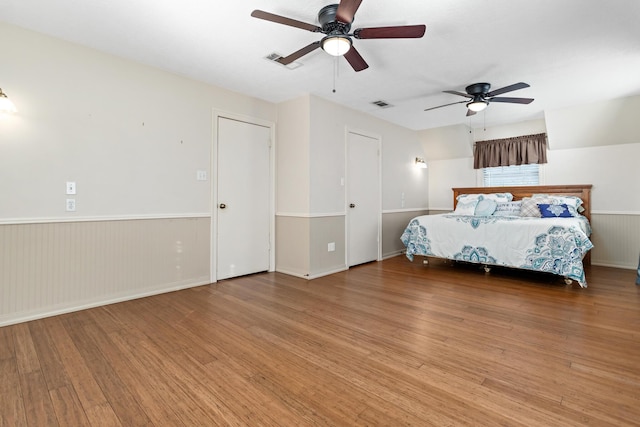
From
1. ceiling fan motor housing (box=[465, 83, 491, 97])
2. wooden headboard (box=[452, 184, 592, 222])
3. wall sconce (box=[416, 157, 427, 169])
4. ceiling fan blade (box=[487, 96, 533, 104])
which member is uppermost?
ceiling fan motor housing (box=[465, 83, 491, 97])

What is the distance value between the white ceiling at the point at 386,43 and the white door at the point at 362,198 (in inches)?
36.1

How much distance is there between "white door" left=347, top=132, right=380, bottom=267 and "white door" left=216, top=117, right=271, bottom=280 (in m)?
1.24

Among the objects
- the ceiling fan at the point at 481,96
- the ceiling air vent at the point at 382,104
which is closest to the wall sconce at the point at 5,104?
the ceiling air vent at the point at 382,104

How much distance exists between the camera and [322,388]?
5.57ft

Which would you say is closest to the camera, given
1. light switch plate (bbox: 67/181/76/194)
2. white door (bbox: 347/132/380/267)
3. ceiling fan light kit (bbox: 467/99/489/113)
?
light switch plate (bbox: 67/181/76/194)

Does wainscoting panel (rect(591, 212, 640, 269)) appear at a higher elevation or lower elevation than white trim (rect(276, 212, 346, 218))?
lower

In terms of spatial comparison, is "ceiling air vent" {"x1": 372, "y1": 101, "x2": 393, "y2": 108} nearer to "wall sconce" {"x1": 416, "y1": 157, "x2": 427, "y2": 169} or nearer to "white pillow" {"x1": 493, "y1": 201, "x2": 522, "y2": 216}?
"wall sconce" {"x1": 416, "y1": 157, "x2": 427, "y2": 169}

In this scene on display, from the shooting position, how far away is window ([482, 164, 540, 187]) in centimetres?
559

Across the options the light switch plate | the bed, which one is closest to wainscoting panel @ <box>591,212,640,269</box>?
the bed

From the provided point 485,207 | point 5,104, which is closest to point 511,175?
point 485,207

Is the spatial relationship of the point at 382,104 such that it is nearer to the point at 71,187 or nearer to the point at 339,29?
the point at 339,29

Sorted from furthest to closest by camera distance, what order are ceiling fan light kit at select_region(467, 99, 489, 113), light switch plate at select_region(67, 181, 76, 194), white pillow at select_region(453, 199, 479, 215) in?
white pillow at select_region(453, 199, 479, 215), ceiling fan light kit at select_region(467, 99, 489, 113), light switch plate at select_region(67, 181, 76, 194)

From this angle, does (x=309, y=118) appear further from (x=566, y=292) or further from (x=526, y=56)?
Result: (x=566, y=292)

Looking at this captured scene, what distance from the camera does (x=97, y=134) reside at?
2.99 metres
